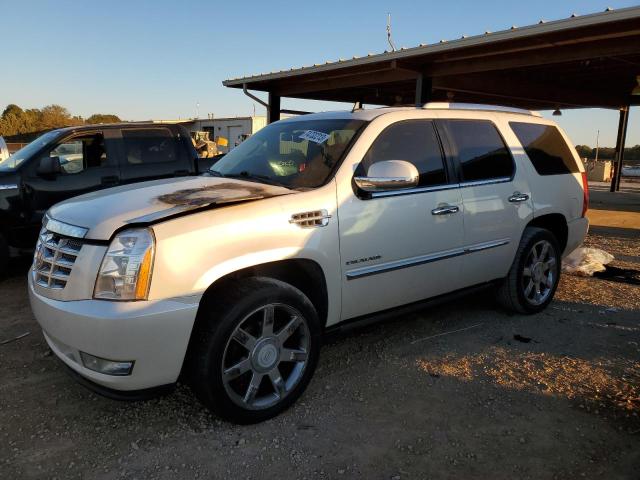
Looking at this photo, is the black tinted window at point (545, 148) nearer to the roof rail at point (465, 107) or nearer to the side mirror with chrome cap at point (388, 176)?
the roof rail at point (465, 107)

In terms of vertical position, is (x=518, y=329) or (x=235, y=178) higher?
(x=235, y=178)

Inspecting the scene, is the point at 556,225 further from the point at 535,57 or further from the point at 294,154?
the point at 535,57

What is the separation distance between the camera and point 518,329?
4277mm

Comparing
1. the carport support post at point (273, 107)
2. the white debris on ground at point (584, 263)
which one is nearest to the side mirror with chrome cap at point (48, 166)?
the white debris on ground at point (584, 263)

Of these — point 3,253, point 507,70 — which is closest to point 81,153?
point 3,253

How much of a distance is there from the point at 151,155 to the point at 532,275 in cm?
484

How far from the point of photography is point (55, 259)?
265 centimetres

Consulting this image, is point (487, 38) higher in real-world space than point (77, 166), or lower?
higher

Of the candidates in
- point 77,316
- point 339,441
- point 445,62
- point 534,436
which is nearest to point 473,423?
point 534,436

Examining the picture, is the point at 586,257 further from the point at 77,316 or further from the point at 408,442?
the point at 77,316

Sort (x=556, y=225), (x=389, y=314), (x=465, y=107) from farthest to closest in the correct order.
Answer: (x=556, y=225)
(x=465, y=107)
(x=389, y=314)

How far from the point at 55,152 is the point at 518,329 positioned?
218 inches

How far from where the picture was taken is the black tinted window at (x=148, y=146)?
247 inches

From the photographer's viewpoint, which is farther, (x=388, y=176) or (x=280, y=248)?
(x=388, y=176)
